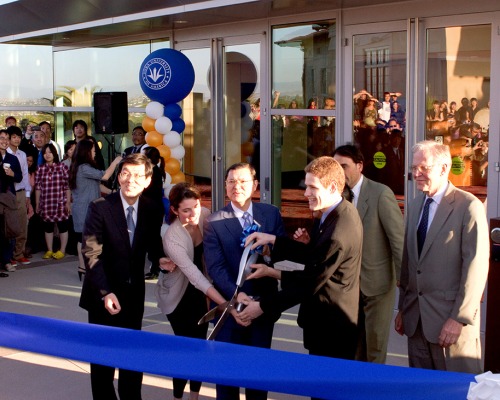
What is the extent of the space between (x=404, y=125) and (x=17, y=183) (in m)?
5.01

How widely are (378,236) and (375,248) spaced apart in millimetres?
75

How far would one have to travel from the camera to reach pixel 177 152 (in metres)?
10.8

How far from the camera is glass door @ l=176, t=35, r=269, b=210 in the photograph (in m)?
10.6

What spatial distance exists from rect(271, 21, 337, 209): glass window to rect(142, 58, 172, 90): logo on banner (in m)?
1.33

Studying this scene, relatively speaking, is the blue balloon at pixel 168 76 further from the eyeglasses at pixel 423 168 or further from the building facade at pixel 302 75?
the eyeglasses at pixel 423 168

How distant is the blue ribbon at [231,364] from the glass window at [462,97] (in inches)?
211

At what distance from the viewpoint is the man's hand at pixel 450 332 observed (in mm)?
4125

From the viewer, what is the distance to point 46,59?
16094 mm

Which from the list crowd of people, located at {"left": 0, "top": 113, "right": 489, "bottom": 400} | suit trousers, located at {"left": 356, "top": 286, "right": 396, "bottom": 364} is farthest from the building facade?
crowd of people, located at {"left": 0, "top": 113, "right": 489, "bottom": 400}

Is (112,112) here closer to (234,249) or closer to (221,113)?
(221,113)

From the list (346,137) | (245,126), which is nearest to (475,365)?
(346,137)

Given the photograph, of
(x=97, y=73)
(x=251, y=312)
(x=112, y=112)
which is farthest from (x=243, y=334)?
(x=97, y=73)

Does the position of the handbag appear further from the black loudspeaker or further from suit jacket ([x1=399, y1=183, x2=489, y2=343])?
suit jacket ([x1=399, y1=183, x2=489, y2=343])

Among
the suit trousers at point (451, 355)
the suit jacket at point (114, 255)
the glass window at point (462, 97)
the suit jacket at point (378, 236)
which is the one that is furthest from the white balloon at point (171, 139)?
the suit trousers at point (451, 355)
